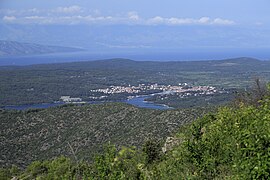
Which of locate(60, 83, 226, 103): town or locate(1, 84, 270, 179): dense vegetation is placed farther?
locate(60, 83, 226, 103): town

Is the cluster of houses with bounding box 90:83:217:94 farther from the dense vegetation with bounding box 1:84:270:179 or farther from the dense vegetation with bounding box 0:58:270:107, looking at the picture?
the dense vegetation with bounding box 1:84:270:179

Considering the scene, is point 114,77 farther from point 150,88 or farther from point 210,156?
point 210,156

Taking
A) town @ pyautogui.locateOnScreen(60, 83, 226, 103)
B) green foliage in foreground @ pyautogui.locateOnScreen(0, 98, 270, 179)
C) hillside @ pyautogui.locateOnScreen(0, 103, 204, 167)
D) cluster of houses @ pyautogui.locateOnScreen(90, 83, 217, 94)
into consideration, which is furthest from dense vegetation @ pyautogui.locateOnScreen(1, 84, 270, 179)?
cluster of houses @ pyautogui.locateOnScreen(90, 83, 217, 94)

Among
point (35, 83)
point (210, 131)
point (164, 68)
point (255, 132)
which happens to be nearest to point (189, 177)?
point (255, 132)

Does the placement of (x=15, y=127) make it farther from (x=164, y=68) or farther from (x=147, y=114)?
(x=164, y=68)

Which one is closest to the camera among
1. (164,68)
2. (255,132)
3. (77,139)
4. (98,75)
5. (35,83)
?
(255,132)

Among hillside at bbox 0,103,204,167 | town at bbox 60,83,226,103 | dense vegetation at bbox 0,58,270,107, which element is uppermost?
hillside at bbox 0,103,204,167

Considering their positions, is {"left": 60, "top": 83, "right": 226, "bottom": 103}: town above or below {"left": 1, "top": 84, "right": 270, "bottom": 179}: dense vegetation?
below
